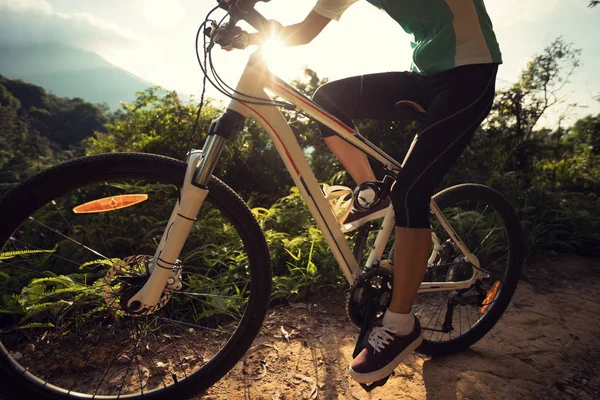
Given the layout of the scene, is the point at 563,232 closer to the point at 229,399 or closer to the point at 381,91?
the point at 381,91

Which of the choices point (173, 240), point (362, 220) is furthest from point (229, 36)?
point (362, 220)

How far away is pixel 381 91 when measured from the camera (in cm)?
190

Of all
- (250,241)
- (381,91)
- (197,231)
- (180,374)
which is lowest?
(180,374)

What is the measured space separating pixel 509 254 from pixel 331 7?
203 cm

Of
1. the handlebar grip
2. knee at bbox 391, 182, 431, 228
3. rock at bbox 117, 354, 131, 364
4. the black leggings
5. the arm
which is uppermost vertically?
the arm

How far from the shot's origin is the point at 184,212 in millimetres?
1419

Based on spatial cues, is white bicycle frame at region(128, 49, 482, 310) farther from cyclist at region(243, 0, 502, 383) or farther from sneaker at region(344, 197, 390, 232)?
cyclist at region(243, 0, 502, 383)

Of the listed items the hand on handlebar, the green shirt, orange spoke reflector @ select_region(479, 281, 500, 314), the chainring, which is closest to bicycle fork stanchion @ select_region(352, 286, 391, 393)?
the chainring

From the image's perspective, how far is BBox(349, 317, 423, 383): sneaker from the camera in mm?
1640

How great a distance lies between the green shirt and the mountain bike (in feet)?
1.72

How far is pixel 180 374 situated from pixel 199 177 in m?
1.24

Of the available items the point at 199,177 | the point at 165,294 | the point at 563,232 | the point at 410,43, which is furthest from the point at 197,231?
the point at 563,232

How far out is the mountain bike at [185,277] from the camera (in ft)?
4.42

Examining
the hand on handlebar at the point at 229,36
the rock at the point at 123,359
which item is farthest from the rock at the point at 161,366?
the hand on handlebar at the point at 229,36
